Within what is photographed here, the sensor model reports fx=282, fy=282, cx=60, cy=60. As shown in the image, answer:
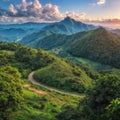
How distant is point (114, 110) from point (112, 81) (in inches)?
980

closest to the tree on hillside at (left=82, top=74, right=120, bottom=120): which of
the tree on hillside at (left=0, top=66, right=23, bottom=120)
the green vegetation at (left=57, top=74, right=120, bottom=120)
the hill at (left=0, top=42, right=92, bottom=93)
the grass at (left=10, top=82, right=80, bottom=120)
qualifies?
the green vegetation at (left=57, top=74, right=120, bottom=120)

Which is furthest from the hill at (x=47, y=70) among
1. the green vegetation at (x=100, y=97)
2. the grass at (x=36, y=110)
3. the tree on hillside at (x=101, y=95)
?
the tree on hillside at (x=101, y=95)

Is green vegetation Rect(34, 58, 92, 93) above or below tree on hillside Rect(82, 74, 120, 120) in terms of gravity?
below

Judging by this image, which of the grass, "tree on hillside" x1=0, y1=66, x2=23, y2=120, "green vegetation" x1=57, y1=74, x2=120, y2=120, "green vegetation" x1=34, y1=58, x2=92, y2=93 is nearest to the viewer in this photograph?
"tree on hillside" x1=0, y1=66, x2=23, y2=120

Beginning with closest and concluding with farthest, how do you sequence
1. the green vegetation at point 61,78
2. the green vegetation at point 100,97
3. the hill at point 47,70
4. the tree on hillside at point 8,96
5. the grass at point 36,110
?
the tree on hillside at point 8,96 → the green vegetation at point 100,97 → the grass at point 36,110 → the green vegetation at point 61,78 → the hill at point 47,70

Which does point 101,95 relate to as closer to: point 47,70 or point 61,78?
point 61,78

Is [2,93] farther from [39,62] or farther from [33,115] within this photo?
[39,62]

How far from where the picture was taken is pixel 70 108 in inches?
2350

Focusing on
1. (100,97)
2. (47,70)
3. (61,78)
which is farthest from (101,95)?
(47,70)

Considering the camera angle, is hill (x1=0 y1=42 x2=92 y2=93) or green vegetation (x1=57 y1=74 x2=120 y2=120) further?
hill (x1=0 y1=42 x2=92 y2=93)

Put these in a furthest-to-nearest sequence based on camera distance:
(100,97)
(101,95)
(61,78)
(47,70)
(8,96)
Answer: (47,70)
(61,78)
(101,95)
(100,97)
(8,96)

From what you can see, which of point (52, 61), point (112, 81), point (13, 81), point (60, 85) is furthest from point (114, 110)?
point (52, 61)

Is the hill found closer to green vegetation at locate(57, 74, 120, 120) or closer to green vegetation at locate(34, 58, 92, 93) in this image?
green vegetation at locate(34, 58, 92, 93)

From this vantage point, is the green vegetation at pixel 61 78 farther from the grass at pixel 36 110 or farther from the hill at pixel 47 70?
the grass at pixel 36 110
